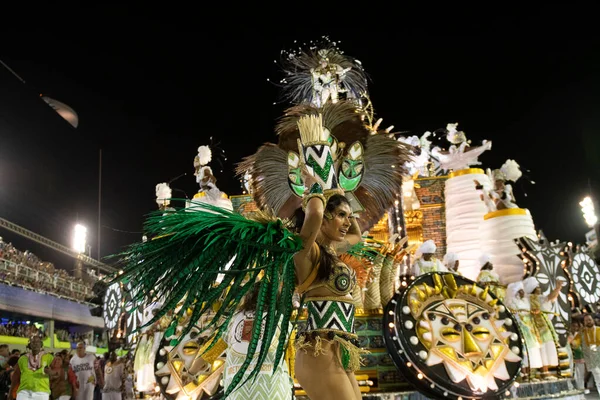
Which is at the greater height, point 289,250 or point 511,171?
point 511,171

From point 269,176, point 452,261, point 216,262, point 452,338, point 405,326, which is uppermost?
point 269,176

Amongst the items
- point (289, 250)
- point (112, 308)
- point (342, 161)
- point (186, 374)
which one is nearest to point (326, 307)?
point (289, 250)

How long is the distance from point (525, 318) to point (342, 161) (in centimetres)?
396

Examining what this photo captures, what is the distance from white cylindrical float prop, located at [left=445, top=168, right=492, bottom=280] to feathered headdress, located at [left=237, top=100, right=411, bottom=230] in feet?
17.1

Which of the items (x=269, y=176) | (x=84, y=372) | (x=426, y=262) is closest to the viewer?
(x=269, y=176)

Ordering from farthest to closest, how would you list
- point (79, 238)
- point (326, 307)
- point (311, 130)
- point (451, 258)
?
point (79, 238) < point (451, 258) < point (311, 130) < point (326, 307)

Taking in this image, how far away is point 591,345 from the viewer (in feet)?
24.4

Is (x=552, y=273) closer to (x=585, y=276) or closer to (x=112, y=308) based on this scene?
(x=585, y=276)

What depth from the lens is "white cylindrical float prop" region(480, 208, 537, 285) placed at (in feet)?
26.1

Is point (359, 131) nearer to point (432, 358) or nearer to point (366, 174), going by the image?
point (366, 174)

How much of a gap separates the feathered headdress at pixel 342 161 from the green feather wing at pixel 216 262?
4.26ft

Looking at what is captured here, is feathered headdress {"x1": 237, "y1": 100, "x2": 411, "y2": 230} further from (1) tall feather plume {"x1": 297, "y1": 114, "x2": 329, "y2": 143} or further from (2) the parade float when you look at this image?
(1) tall feather plume {"x1": 297, "y1": 114, "x2": 329, "y2": 143}

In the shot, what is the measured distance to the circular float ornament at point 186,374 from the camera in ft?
16.5

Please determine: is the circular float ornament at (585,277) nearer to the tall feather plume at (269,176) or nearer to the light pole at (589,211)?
the tall feather plume at (269,176)
